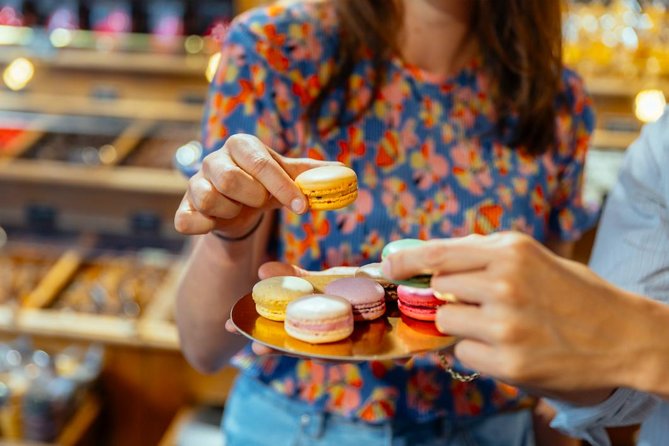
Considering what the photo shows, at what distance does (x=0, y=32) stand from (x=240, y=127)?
8.08 ft

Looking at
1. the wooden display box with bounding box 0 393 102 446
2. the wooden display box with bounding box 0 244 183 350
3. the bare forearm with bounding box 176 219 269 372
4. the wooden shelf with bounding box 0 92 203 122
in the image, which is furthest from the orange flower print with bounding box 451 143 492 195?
the wooden shelf with bounding box 0 92 203 122

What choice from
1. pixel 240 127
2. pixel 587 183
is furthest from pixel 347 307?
pixel 587 183

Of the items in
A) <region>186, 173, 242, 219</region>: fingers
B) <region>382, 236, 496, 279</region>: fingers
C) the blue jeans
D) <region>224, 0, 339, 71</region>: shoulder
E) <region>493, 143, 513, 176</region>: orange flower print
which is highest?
<region>224, 0, 339, 71</region>: shoulder

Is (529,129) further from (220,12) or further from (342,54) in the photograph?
(220,12)

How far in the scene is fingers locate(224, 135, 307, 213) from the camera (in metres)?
0.96

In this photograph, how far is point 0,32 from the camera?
3.47 metres

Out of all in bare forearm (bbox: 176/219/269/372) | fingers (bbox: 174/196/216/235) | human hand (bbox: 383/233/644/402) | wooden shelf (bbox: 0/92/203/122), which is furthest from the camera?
wooden shelf (bbox: 0/92/203/122)

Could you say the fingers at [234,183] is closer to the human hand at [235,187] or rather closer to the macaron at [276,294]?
the human hand at [235,187]

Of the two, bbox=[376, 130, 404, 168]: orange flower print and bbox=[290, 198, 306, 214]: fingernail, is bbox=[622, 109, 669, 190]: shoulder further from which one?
bbox=[290, 198, 306, 214]: fingernail

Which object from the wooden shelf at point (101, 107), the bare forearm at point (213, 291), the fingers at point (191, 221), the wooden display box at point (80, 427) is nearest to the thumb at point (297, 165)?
the fingers at point (191, 221)

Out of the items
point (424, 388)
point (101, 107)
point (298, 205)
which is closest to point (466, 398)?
point (424, 388)

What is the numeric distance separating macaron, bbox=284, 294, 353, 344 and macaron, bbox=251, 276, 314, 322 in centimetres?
2

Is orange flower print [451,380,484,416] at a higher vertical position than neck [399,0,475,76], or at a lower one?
lower

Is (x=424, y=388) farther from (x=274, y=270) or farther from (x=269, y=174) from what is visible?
(x=269, y=174)
